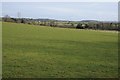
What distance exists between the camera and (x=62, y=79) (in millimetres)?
10328

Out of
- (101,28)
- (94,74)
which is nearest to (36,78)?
(94,74)

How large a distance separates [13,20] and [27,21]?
662cm

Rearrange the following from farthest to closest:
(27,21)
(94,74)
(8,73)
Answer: (27,21) → (94,74) → (8,73)

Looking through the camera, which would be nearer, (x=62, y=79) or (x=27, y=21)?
(x=62, y=79)

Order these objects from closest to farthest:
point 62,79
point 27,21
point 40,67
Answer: point 62,79, point 40,67, point 27,21

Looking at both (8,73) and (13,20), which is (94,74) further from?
(13,20)

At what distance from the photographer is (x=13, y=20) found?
106562mm

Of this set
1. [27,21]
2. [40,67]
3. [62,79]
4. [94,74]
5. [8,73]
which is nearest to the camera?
[62,79]

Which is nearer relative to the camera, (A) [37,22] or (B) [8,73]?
(B) [8,73]

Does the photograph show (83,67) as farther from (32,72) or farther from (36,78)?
(36,78)

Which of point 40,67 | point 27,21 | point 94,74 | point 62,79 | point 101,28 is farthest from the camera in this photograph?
point 27,21

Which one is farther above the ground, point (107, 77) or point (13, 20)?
point (13, 20)

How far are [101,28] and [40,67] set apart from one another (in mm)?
92614

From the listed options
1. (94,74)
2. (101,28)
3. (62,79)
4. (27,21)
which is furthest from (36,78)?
(27,21)
